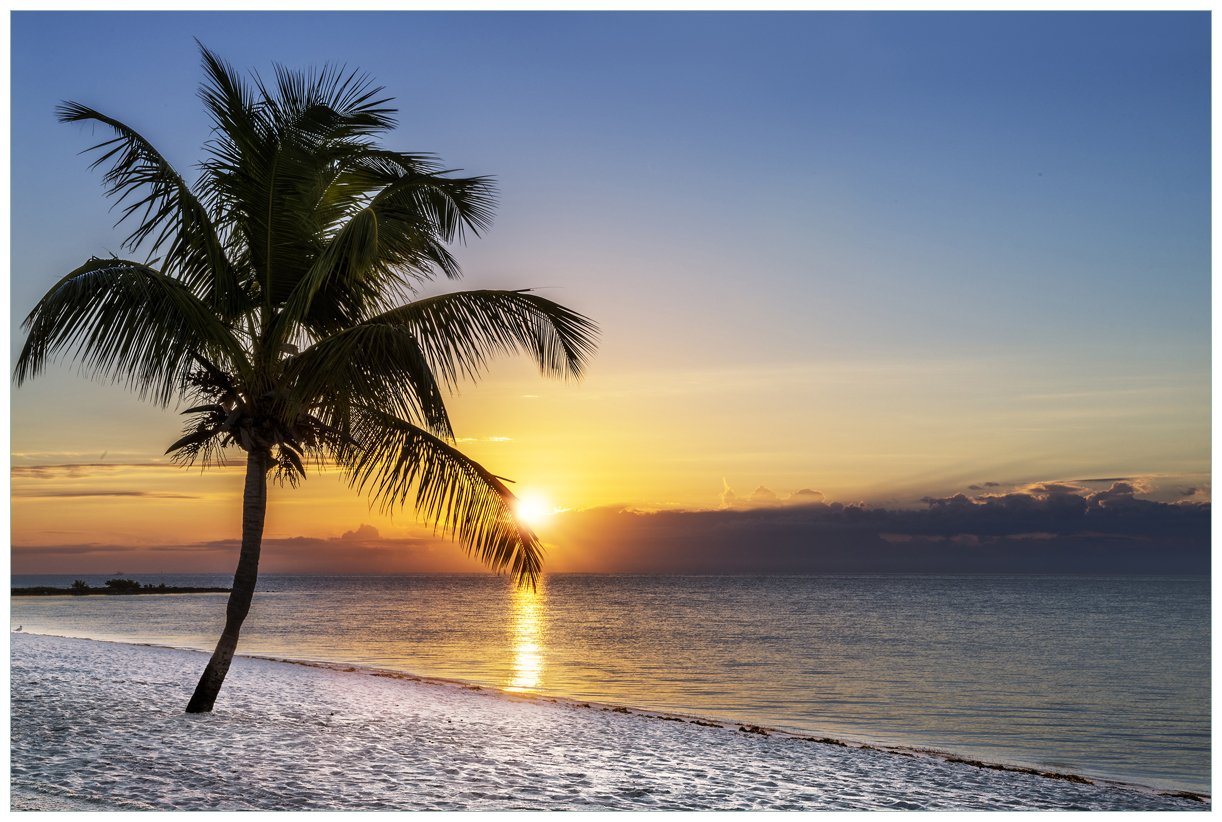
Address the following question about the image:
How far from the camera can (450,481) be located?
30.9 feet

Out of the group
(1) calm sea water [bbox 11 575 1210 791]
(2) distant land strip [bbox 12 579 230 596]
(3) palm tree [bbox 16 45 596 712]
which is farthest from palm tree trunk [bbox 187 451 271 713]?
(2) distant land strip [bbox 12 579 230 596]

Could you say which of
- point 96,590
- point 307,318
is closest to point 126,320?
point 307,318

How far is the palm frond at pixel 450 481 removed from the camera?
9.36 metres

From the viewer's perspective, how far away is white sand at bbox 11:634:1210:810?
7.22 meters

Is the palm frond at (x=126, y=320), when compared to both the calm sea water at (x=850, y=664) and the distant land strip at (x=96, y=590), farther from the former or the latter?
the distant land strip at (x=96, y=590)

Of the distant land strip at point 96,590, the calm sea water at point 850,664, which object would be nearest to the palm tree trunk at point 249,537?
the calm sea water at point 850,664

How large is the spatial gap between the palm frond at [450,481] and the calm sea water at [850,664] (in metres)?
7.49

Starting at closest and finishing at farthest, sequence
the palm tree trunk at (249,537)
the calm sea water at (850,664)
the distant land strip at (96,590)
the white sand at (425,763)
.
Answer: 1. the white sand at (425,763)
2. the palm tree trunk at (249,537)
3. the calm sea water at (850,664)
4. the distant land strip at (96,590)

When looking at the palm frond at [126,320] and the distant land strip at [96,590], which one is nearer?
the palm frond at [126,320]

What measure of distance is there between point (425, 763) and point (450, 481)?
2.54 m

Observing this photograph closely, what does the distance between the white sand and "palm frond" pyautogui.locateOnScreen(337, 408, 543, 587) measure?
194cm

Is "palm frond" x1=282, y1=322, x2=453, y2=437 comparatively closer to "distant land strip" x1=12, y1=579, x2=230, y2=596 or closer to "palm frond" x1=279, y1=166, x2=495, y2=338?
"palm frond" x1=279, y1=166, x2=495, y2=338
